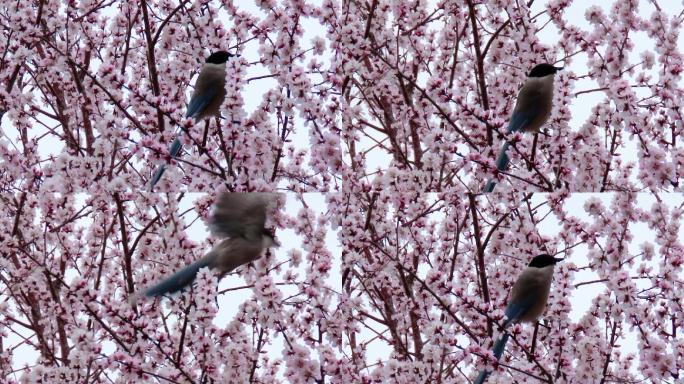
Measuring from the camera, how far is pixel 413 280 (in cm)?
250

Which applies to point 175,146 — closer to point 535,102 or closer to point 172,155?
point 172,155

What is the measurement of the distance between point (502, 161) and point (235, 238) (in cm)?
84

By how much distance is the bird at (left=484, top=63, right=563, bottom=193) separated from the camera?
8.88ft

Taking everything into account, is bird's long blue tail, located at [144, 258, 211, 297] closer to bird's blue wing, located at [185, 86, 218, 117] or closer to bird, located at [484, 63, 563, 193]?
bird's blue wing, located at [185, 86, 218, 117]

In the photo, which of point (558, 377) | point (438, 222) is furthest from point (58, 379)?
point (558, 377)

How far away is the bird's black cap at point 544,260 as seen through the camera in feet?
7.99

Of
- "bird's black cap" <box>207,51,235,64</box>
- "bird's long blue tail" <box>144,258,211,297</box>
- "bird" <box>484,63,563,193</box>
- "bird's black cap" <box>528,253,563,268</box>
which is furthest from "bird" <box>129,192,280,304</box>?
"bird" <box>484,63,563,193</box>

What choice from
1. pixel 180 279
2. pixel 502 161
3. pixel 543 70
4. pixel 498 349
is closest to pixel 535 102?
pixel 543 70

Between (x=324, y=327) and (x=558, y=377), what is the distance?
0.70m

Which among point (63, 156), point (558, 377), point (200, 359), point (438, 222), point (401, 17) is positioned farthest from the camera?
point (401, 17)

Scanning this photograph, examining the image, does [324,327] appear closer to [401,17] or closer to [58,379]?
[58,379]

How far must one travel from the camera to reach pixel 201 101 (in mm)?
2574

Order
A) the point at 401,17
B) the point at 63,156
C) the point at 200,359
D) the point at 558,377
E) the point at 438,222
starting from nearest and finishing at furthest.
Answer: the point at 200,359 → the point at 558,377 → the point at 63,156 → the point at 438,222 → the point at 401,17

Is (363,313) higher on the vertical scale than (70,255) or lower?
lower
